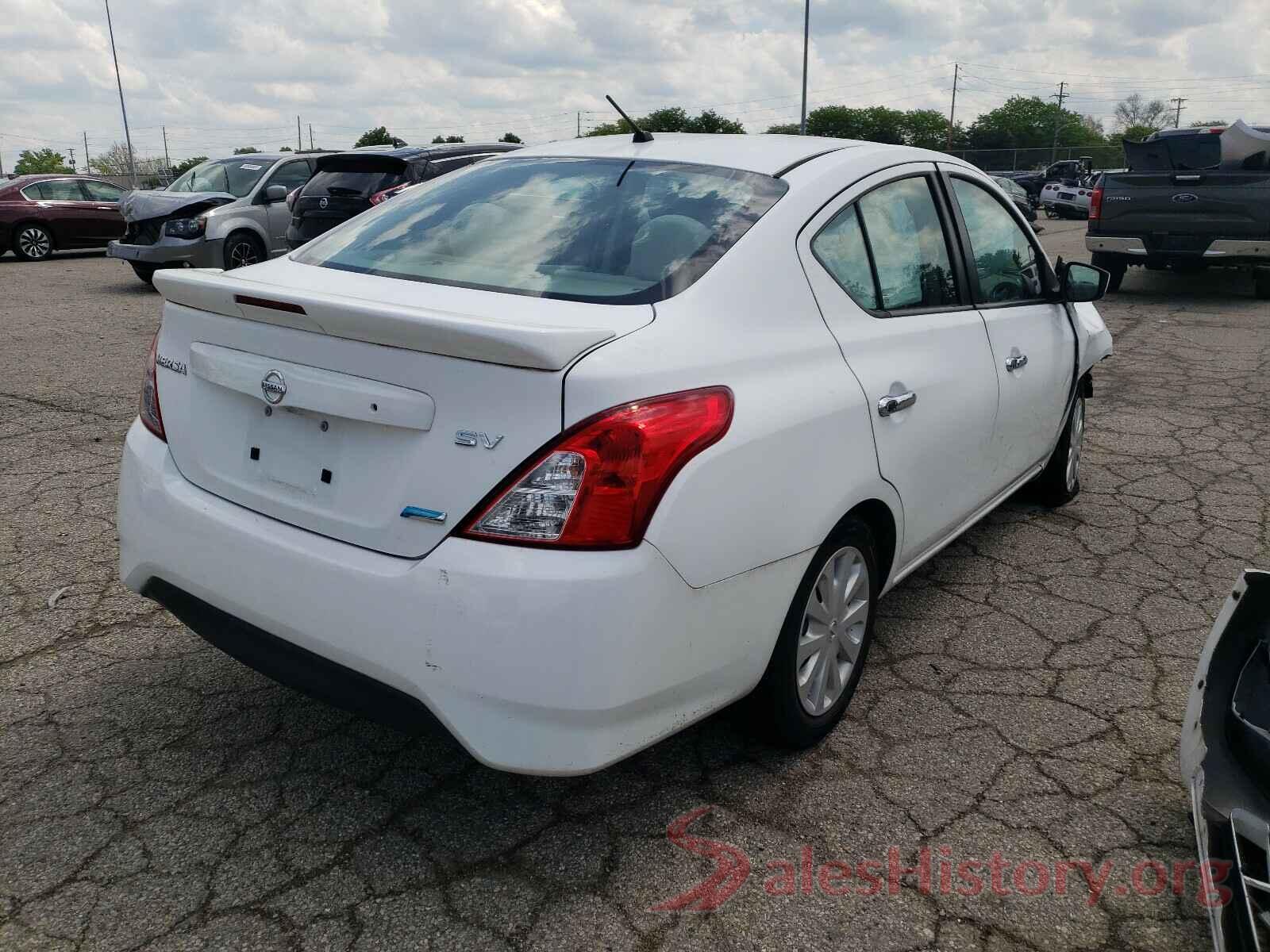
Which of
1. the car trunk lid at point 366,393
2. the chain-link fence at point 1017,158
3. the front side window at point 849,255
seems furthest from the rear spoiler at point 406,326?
the chain-link fence at point 1017,158

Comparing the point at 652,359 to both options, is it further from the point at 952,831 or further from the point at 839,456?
the point at 952,831

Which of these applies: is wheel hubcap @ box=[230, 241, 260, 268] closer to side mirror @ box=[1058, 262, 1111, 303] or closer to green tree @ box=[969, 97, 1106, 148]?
side mirror @ box=[1058, 262, 1111, 303]

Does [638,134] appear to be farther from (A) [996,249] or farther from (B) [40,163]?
(B) [40,163]

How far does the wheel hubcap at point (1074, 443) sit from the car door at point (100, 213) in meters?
16.5

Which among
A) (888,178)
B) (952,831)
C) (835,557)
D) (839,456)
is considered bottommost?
(952,831)

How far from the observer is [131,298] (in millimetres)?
11945

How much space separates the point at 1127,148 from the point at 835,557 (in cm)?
1068

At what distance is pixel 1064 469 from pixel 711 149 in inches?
96.5

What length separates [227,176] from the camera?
1298cm

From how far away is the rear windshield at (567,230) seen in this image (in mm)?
2529

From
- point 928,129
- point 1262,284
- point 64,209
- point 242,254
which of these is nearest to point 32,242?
point 64,209

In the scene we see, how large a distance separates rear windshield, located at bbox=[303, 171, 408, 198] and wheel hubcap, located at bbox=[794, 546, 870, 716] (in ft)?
28.2

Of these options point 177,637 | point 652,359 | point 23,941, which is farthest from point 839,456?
point 177,637

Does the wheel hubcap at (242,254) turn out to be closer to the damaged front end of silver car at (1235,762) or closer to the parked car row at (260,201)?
the parked car row at (260,201)
